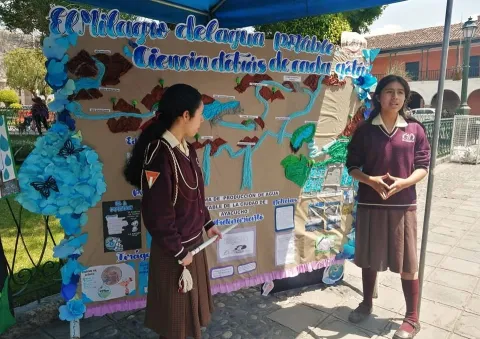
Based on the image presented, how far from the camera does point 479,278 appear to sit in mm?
3484

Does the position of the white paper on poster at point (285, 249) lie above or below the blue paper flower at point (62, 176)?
below

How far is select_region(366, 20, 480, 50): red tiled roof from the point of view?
2729cm

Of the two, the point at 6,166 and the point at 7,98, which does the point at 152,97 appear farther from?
the point at 7,98

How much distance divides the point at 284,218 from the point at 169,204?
4.64 feet

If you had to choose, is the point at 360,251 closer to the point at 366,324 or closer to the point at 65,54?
the point at 366,324

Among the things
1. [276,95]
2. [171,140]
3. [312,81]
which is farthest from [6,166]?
[312,81]

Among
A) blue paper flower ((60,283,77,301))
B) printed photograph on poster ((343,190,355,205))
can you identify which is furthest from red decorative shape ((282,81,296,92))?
blue paper flower ((60,283,77,301))

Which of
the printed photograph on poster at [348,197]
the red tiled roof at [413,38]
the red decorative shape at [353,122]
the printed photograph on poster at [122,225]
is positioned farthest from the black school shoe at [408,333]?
the red tiled roof at [413,38]

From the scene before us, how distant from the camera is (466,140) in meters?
10.2

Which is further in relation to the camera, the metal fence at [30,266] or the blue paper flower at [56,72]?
the metal fence at [30,266]

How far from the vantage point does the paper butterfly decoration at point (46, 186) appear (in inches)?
79.6

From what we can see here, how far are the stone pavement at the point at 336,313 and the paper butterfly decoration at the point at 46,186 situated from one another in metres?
1.14

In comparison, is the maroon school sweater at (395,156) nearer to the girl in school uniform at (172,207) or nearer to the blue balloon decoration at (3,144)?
the girl in school uniform at (172,207)

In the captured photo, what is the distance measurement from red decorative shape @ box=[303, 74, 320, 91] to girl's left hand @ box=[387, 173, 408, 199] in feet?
3.09
